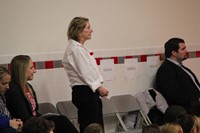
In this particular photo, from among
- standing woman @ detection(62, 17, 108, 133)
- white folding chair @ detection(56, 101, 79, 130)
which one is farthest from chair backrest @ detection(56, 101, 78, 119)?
standing woman @ detection(62, 17, 108, 133)

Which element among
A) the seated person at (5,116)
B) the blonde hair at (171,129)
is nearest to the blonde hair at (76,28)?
the seated person at (5,116)

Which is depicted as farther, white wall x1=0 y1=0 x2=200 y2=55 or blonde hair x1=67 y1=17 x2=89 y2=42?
white wall x1=0 y1=0 x2=200 y2=55

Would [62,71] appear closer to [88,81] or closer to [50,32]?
[50,32]

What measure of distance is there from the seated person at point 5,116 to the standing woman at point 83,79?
65 cm

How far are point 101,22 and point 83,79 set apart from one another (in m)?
1.20

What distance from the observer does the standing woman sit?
3668 millimetres

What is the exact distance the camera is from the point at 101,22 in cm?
469

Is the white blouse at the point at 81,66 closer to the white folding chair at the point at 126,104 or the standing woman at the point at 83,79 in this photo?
the standing woman at the point at 83,79

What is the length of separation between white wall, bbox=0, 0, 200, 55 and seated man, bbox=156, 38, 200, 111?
12.9 inches

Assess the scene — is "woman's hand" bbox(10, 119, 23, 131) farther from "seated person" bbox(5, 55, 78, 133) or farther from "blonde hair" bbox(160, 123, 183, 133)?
"blonde hair" bbox(160, 123, 183, 133)

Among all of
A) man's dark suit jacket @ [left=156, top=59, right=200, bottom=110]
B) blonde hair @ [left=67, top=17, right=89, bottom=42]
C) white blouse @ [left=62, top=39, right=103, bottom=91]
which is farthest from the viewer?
man's dark suit jacket @ [left=156, top=59, right=200, bottom=110]

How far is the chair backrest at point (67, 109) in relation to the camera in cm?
423

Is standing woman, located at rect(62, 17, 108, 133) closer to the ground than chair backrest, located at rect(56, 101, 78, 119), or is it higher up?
A: higher up

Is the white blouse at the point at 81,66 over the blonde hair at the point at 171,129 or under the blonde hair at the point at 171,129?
over
